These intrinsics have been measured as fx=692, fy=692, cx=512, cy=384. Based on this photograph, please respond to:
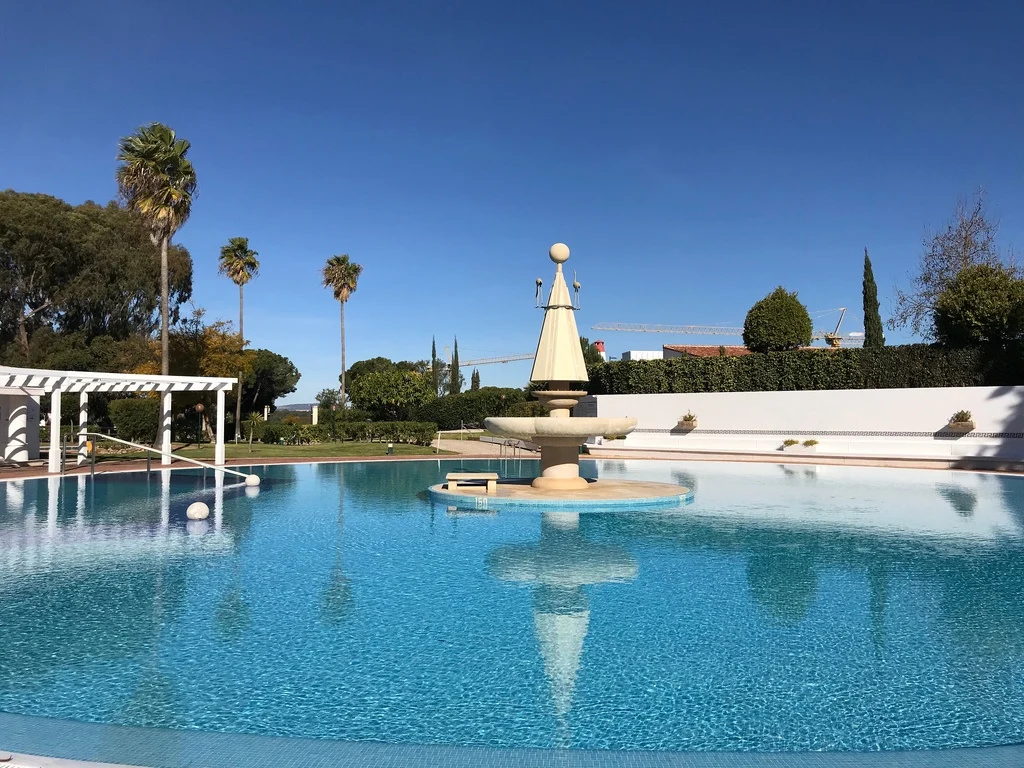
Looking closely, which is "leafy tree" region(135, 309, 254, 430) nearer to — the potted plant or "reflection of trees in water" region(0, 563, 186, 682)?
"reflection of trees in water" region(0, 563, 186, 682)

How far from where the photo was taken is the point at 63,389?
2128cm

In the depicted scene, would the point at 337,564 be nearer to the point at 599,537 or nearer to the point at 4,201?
the point at 599,537

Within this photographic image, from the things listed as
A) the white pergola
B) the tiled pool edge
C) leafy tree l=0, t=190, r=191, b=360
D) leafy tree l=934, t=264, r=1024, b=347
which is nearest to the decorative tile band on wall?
leafy tree l=934, t=264, r=1024, b=347

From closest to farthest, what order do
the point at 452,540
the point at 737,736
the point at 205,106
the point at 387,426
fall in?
the point at 737,736
the point at 452,540
the point at 205,106
the point at 387,426

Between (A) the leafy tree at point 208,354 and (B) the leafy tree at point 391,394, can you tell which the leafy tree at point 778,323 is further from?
(A) the leafy tree at point 208,354

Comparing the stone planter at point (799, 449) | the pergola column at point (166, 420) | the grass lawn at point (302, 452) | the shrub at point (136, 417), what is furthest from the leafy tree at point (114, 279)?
the stone planter at point (799, 449)

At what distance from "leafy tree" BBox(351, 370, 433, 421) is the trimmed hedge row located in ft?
25.3

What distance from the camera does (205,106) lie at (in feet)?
74.9

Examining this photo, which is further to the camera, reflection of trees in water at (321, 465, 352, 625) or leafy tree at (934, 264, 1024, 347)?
leafy tree at (934, 264, 1024, 347)

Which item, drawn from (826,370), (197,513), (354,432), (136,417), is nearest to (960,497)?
(826,370)

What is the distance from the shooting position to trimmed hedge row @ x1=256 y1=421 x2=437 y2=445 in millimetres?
38438

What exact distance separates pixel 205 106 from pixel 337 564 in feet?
61.3

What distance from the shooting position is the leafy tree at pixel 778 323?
3550cm

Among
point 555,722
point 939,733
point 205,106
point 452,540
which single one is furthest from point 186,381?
point 939,733
